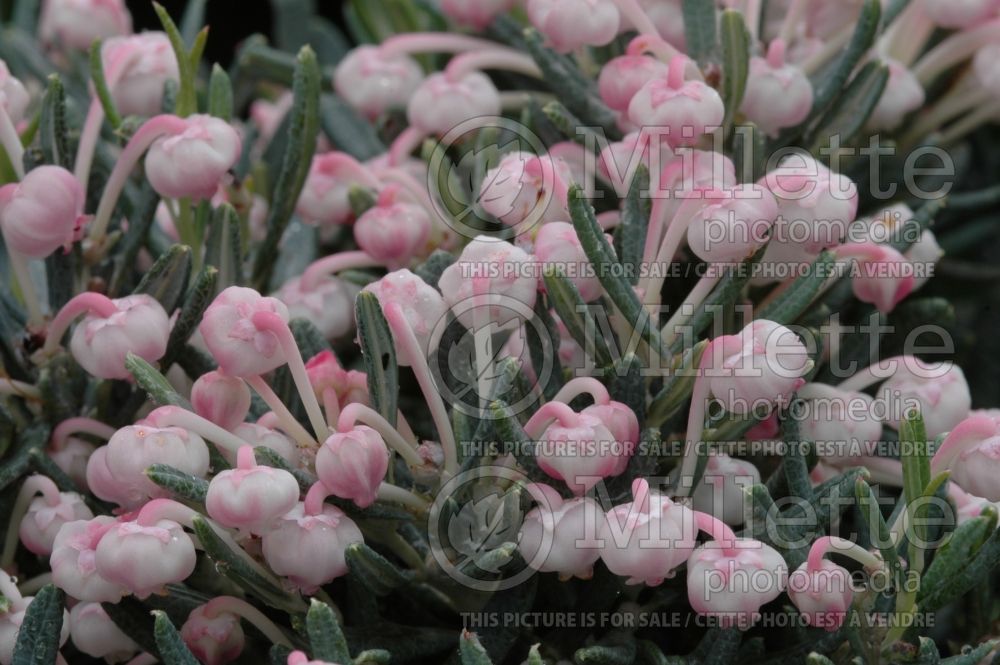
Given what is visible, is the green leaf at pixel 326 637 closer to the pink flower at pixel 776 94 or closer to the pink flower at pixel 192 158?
the pink flower at pixel 192 158

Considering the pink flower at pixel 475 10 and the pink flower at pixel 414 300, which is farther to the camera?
the pink flower at pixel 475 10

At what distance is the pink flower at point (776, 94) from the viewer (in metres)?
0.81

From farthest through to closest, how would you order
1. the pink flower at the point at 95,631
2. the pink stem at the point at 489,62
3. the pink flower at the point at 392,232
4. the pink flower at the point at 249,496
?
the pink stem at the point at 489,62, the pink flower at the point at 392,232, the pink flower at the point at 95,631, the pink flower at the point at 249,496

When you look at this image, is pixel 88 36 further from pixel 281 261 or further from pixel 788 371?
pixel 788 371

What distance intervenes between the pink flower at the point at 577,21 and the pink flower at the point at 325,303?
0.21m

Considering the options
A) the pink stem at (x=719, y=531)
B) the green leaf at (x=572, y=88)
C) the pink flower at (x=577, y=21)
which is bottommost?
the pink stem at (x=719, y=531)

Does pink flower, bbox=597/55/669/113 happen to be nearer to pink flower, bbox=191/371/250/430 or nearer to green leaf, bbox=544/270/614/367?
green leaf, bbox=544/270/614/367

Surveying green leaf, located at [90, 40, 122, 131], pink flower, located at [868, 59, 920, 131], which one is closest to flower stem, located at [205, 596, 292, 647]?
green leaf, located at [90, 40, 122, 131]

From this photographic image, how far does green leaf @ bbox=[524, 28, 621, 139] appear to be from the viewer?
857 mm

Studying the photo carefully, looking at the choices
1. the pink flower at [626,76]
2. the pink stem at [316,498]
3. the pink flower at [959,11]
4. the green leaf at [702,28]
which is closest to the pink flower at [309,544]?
the pink stem at [316,498]

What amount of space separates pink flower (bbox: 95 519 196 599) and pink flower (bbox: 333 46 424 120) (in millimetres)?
460

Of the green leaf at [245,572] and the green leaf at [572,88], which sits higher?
the green leaf at [572,88]

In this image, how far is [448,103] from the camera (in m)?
0.88

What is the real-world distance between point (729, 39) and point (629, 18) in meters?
0.07
